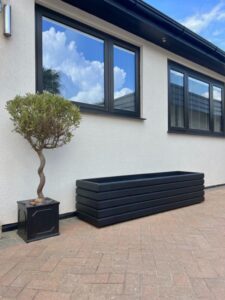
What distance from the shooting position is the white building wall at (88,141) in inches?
122

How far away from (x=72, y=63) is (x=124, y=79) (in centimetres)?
109

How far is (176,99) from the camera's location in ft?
18.6

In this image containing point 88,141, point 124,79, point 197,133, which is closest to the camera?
point 88,141

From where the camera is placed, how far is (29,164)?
326cm

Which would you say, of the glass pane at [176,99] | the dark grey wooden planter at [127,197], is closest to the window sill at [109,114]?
the dark grey wooden planter at [127,197]

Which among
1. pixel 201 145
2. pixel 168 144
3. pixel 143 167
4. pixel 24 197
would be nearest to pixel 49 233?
pixel 24 197

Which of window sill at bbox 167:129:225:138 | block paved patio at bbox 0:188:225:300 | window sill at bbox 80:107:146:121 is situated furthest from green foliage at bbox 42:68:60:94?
window sill at bbox 167:129:225:138

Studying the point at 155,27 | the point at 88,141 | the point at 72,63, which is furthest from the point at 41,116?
the point at 155,27

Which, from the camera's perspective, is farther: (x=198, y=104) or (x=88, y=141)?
(x=198, y=104)

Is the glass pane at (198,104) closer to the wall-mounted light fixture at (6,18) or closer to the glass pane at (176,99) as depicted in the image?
the glass pane at (176,99)

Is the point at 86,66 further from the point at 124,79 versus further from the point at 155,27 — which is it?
the point at 155,27

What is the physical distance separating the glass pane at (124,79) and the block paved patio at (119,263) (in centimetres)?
211

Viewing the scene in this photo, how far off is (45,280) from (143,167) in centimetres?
306

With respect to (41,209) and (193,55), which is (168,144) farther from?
(41,209)
